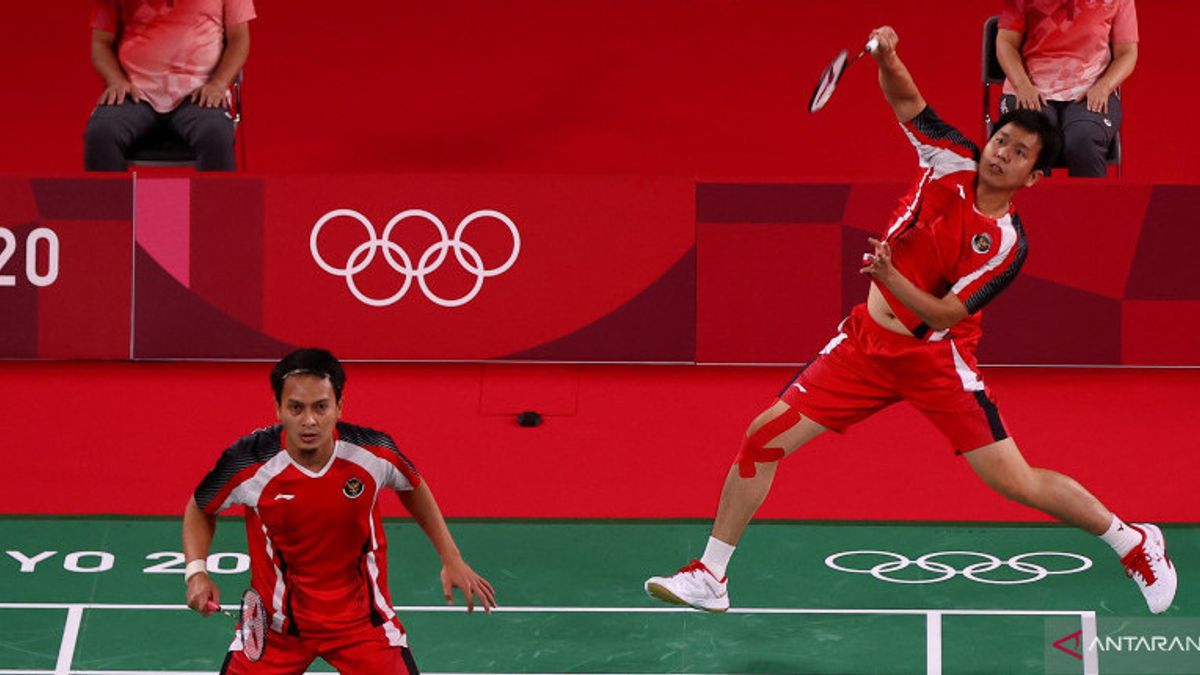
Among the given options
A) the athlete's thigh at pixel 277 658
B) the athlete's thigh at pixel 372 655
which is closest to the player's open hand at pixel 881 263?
the athlete's thigh at pixel 372 655

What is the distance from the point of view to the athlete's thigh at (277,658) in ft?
17.9

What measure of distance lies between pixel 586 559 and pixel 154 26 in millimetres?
3988

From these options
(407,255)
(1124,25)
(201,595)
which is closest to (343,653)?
(201,595)

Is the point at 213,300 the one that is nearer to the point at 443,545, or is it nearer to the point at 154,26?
the point at 154,26

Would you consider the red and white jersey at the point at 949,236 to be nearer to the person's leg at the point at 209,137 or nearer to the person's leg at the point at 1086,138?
the person's leg at the point at 1086,138

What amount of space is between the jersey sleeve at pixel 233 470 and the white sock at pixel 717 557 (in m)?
1.76

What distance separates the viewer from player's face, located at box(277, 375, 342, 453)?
5309mm

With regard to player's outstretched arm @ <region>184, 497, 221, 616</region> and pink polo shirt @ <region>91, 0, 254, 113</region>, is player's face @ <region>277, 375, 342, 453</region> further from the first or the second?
pink polo shirt @ <region>91, 0, 254, 113</region>

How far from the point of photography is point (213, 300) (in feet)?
30.5

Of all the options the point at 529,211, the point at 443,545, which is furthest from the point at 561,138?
the point at 443,545

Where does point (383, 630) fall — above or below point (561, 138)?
below

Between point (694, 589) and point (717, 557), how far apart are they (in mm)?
131

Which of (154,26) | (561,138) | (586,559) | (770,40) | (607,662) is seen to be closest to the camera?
(607,662)

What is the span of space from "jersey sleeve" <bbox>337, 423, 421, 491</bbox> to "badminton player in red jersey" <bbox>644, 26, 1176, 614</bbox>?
139 cm
